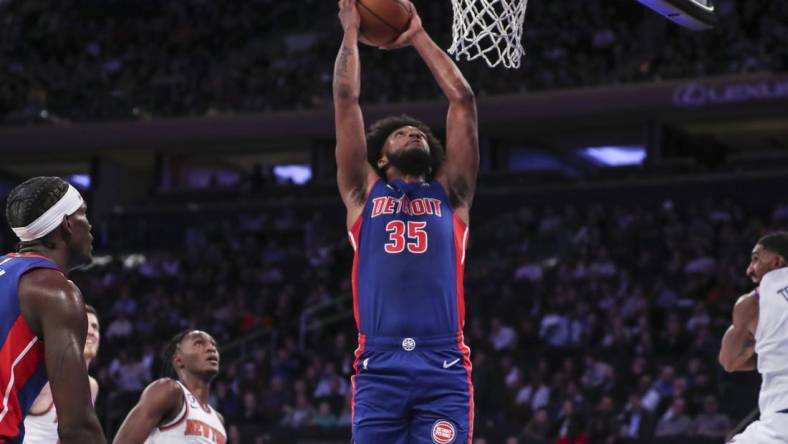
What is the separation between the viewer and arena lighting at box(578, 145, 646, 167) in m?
25.8

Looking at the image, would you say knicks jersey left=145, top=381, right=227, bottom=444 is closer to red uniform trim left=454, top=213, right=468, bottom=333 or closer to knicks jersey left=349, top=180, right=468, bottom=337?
knicks jersey left=349, top=180, right=468, bottom=337

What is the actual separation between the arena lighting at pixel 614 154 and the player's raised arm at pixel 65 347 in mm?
22970

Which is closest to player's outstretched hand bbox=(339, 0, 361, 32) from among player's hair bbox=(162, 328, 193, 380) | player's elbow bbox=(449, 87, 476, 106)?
player's elbow bbox=(449, 87, 476, 106)

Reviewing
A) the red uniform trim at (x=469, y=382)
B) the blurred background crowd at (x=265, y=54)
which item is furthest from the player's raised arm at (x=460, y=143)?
the blurred background crowd at (x=265, y=54)

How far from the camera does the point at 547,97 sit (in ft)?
75.3

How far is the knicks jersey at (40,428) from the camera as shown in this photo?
5.38 metres

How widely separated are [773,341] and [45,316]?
12.0ft

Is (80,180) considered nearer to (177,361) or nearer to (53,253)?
(177,361)

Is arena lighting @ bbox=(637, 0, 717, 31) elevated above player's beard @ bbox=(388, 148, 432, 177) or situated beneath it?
elevated above

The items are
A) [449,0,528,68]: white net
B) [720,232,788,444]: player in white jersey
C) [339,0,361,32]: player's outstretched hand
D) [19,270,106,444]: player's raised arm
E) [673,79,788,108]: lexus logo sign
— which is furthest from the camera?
[673,79,788,108]: lexus logo sign

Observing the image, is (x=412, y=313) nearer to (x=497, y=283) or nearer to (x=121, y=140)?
(x=497, y=283)

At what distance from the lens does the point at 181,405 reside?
5852 mm

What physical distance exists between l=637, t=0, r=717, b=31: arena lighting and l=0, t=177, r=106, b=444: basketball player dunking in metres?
3.25

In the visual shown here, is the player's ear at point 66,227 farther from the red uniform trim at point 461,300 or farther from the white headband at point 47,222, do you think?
the red uniform trim at point 461,300
